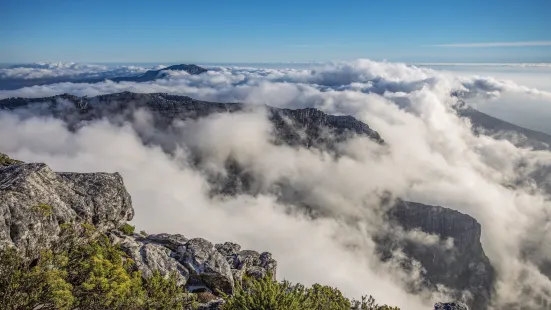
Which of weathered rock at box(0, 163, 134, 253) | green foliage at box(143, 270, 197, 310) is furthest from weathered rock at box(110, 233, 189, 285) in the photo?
weathered rock at box(0, 163, 134, 253)

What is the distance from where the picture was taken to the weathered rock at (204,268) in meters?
52.1

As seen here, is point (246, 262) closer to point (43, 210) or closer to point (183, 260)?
point (183, 260)

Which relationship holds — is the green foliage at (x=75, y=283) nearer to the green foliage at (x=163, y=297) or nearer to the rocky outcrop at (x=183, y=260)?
the green foliage at (x=163, y=297)

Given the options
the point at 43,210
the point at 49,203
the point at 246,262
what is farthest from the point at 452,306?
the point at 49,203

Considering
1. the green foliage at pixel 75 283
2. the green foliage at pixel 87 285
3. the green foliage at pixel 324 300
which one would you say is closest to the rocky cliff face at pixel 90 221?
the green foliage at pixel 87 285

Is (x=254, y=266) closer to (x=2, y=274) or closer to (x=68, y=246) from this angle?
(x=68, y=246)

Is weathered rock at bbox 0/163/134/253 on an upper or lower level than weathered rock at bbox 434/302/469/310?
upper

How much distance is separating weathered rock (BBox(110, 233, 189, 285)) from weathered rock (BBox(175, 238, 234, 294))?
152 cm

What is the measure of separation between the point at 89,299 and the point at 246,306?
44.0 ft

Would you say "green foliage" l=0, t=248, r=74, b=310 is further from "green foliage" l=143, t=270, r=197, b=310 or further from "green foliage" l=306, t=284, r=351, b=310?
"green foliage" l=306, t=284, r=351, b=310

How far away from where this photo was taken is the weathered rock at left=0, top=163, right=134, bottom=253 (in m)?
32.7

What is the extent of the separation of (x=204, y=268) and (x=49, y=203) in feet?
75.4

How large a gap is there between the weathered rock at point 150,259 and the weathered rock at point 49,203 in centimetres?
366

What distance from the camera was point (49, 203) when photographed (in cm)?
3812
